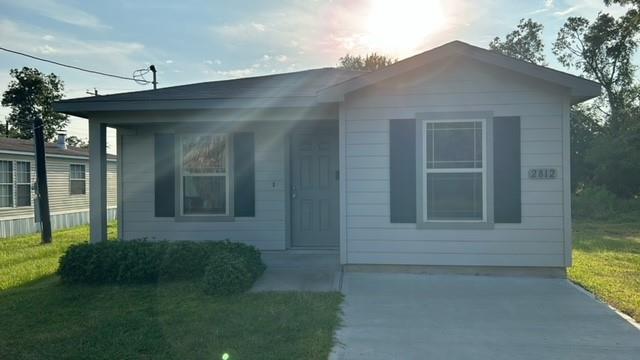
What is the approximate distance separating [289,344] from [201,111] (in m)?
4.40

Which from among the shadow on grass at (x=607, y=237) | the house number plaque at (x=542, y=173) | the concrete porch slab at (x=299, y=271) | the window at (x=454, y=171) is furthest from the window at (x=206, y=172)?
the shadow on grass at (x=607, y=237)

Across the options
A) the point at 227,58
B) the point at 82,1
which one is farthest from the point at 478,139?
the point at 227,58

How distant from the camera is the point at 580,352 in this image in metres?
4.06

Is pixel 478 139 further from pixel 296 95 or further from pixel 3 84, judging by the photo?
pixel 3 84

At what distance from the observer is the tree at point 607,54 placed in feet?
80.6

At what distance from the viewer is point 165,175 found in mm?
8445

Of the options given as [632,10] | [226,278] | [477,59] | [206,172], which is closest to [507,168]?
[477,59]

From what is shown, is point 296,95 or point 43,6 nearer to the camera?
point 296,95

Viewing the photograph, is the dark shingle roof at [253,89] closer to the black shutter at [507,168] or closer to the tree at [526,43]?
the black shutter at [507,168]

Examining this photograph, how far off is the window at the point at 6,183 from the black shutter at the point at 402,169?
41.2 ft

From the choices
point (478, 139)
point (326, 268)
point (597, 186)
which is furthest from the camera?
point (597, 186)

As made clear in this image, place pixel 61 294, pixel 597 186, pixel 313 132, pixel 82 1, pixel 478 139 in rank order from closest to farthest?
pixel 61 294
pixel 478 139
pixel 313 132
pixel 82 1
pixel 597 186

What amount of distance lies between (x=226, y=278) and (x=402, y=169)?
2872mm

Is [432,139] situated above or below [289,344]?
above
